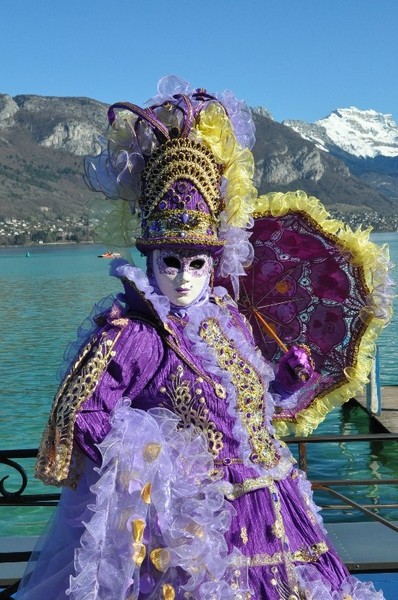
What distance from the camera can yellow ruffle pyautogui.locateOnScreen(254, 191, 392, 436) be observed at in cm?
320

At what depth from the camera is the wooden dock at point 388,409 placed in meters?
12.4

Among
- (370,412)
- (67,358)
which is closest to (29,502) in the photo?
(67,358)

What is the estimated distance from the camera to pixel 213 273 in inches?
113

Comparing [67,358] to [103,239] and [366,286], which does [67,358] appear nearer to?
[103,239]

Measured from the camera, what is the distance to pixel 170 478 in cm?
238

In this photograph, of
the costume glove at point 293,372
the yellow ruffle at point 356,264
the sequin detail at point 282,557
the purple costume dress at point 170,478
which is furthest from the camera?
the yellow ruffle at point 356,264

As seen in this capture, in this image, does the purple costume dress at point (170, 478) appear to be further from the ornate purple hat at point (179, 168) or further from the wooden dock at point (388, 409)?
the wooden dock at point (388, 409)

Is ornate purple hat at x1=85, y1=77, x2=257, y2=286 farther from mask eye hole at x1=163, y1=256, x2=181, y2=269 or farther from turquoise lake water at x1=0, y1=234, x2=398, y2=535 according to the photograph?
turquoise lake water at x1=0, y1=234, x2=398, y2=535

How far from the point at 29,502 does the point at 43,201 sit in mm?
161138

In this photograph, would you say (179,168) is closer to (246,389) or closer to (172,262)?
(172,262)

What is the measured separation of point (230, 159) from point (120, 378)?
86cm

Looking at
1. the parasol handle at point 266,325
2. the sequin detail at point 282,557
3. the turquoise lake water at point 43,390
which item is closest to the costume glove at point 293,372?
the parasol handle at point 266,325

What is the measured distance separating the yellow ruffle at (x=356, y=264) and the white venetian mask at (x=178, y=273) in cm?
61

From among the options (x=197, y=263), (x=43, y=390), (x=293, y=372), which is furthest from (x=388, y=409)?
(x=197, y=263)
